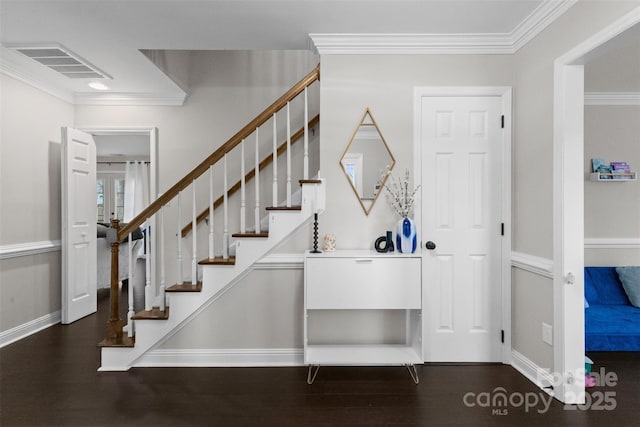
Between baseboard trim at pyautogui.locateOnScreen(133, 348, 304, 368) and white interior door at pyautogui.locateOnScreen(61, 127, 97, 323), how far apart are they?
1775mm

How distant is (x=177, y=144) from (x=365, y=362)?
323cm

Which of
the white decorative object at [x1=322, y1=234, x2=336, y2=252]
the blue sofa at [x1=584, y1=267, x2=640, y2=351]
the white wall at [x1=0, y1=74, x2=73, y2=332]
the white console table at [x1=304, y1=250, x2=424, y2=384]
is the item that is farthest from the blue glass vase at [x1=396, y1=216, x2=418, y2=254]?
the white wall at [x1=0, y1=74, x2=73, y2=332]

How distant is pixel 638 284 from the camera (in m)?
3.55

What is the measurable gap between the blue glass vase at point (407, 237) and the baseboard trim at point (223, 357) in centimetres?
118

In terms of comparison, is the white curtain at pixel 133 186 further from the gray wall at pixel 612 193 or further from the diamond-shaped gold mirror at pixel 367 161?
the gray wall at pixel 612 193

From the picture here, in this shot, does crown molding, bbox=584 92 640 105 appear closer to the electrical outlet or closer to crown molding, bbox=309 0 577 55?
crown molding, bbox=309 0 577 55

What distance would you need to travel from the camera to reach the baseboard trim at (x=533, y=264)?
2570 millimetres

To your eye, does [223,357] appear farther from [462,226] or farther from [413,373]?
[462,226]

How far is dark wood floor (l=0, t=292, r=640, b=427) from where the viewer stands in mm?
2273

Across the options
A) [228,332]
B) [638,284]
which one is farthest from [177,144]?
[638,284]

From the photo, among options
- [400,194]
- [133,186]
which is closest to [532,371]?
[400,194]

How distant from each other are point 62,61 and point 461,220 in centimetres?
385

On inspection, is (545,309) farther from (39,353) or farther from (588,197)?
(39,353)

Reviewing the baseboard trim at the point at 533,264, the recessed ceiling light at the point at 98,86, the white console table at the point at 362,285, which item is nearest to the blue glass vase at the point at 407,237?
the white console table at the point at 362,285
